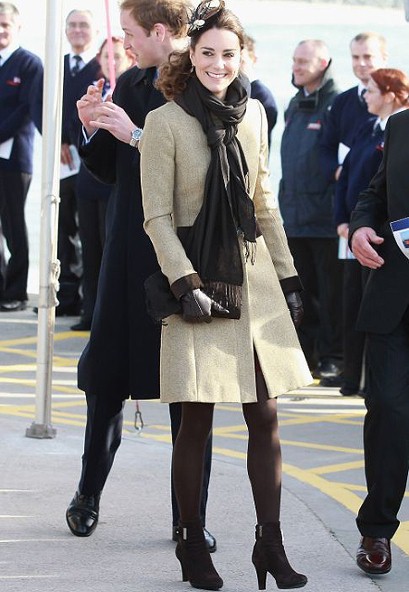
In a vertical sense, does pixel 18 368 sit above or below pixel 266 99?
below

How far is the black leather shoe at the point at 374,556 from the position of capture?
5.25m

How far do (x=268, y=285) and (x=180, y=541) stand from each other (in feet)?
3.00

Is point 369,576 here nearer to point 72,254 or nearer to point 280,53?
point 72,254

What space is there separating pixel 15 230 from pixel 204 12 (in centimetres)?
734

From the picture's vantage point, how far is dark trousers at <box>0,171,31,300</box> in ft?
39.2

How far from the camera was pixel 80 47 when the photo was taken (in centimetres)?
1157

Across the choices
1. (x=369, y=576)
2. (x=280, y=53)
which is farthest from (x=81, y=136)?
(x=280, y=53)

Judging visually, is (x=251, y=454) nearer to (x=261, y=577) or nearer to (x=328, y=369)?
(x=261, y=577)

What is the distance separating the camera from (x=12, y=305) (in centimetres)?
1206

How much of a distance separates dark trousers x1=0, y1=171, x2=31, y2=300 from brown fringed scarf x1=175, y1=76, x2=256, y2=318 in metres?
7.21

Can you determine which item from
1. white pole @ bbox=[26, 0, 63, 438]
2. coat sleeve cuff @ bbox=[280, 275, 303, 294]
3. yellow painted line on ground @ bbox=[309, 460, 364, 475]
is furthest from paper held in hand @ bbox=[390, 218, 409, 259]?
white pole @ bbox=[26, 0, 63, 438]

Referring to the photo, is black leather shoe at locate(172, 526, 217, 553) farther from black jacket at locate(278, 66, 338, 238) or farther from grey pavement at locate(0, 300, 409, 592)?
black jacket at locate(278, 66, 338, 238)

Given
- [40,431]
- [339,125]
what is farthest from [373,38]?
[40,431]

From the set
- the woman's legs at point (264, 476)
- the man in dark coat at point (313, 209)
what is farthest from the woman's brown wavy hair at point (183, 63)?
the man in dark coat at point (313, 209)
